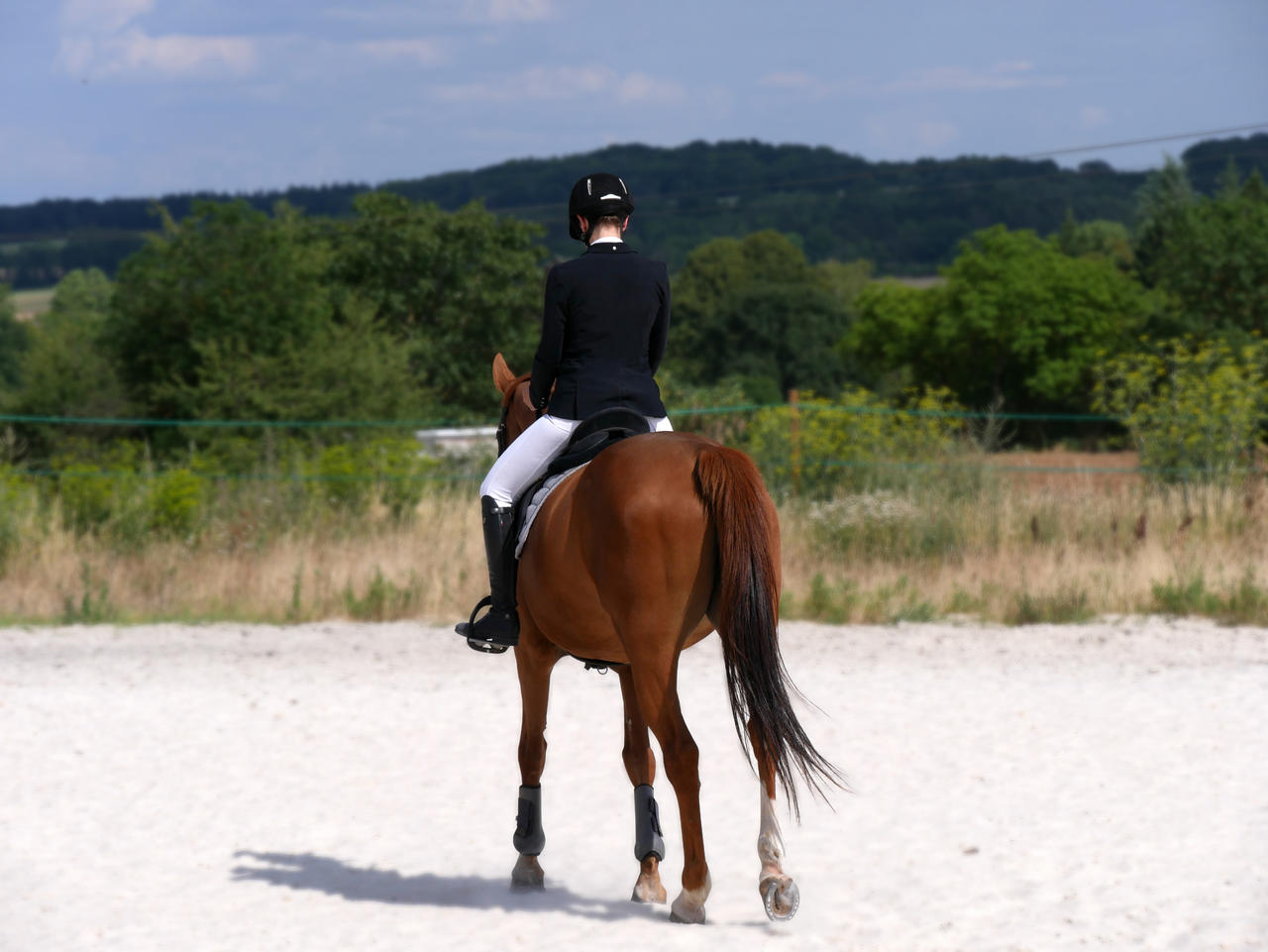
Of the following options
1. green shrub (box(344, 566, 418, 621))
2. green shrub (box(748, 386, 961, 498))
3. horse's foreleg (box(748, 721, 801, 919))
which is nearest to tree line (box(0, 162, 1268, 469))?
green shrub (box(748, 386, 961, 498))

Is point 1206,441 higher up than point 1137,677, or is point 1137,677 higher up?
point 1206,441

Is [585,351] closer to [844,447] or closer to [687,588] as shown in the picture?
[687,588]

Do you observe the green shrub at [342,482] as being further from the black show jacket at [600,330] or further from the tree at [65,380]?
the tree at [65,380]

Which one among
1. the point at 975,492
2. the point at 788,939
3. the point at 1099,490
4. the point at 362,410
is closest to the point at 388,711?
the point at 788,939

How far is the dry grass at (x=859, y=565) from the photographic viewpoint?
1084cm

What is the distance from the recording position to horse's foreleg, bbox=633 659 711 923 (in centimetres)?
429

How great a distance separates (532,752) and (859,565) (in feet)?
23.9

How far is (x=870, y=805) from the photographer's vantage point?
19.3ft

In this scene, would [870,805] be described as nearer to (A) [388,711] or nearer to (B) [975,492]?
(A) [388,711]

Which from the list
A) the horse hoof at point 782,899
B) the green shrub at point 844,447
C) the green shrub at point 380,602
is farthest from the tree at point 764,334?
the horse hoof at point 782,899

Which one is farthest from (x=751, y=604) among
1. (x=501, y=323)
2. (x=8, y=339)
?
(x=8, y=339)

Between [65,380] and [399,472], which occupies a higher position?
[65,380]

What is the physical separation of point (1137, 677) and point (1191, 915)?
14.4 ft

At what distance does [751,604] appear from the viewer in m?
4.24
